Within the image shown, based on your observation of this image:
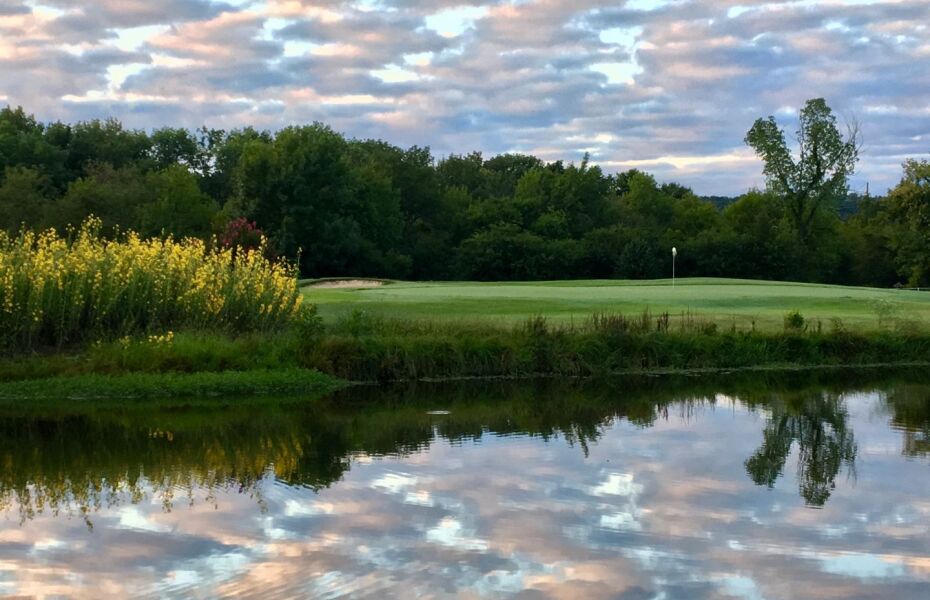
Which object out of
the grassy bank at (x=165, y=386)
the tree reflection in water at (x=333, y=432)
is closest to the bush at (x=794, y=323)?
the tree reflection in water at (x=333, y=432)

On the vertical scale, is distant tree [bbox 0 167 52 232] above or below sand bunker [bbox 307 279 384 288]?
above

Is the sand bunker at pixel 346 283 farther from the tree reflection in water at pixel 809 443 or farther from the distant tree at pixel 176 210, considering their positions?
the tree reflection in water at pixel 809 443

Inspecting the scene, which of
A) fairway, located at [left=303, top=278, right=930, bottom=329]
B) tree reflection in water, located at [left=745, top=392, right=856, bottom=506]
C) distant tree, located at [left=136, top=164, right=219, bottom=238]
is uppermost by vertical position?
distant tree, located at [left=136, top=164, right=219, bottom=238]

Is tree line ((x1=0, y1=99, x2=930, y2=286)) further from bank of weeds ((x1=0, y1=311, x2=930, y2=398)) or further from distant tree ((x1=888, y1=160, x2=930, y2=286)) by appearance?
bank of weeds ((x1=0, y1=311, x2=930, y2=398))

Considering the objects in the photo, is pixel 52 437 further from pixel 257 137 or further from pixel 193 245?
pixel 257 137

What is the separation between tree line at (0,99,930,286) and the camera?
68.9m

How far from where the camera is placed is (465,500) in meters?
10.2

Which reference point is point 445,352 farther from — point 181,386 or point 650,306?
point 650,306

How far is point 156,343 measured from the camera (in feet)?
61.1

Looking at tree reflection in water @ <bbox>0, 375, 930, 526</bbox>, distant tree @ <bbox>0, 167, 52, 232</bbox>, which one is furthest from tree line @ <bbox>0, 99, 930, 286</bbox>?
tree reflection in water @ <bbox>0, 375, 930, 526</bbox>

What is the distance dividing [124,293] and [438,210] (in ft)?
230

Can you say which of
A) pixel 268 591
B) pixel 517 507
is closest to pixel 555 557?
pixel 517 507

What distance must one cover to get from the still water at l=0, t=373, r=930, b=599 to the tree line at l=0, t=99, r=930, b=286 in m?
45.0

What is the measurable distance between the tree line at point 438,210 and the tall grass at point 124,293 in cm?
3712
